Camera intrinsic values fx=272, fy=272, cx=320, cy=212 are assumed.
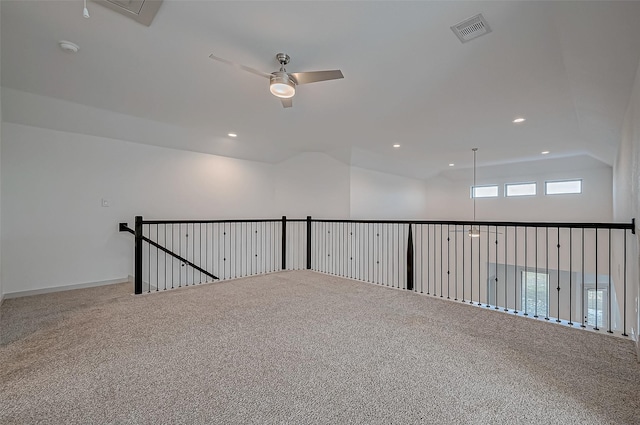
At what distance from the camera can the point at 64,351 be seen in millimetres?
2264

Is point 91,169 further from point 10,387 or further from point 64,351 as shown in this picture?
point 10,387

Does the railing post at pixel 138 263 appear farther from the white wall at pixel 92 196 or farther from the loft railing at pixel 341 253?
the white wall at pixel 92 196

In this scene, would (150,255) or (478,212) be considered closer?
(150,255)

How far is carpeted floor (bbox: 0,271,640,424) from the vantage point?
5.15 ft

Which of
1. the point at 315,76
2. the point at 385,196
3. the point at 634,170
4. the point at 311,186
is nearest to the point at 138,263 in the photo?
the point at 315,76

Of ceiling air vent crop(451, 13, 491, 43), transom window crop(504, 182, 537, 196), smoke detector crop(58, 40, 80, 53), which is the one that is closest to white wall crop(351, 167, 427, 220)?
transom window crop(504, 182, 537, 196)

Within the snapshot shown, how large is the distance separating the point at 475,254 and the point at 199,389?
8.73m

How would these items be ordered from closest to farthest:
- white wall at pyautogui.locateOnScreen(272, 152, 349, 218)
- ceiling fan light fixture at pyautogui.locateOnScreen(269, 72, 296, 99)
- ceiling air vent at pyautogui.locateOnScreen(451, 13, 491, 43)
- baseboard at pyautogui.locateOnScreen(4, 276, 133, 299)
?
ceiling air vent at pyautogui.locateOnScreen(451, 13, 491, 43)
ceiling fan light fixture at pyautogui.locateOnScreen(269, 72, 296, 99)
baseboard at pyautogui.locateOnScreen(4, 276, 133, 299)
white wall at pyautogui.locateOnScreen(272, 152, 349, 218)

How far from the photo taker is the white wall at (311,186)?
670cm

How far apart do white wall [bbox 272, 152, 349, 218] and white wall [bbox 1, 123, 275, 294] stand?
1.94m

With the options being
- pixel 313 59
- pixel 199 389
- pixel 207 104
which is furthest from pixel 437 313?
pixel 207 104

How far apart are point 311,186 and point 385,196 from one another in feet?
8.07

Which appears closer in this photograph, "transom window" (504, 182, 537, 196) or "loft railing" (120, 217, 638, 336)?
"loft railing" (120, 217, 638, 336)

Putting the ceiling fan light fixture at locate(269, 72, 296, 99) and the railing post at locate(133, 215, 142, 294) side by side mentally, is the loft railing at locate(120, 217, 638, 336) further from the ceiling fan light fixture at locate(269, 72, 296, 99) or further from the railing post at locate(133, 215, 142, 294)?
the ceiling fan light fixture at locate(269, 72, 296, 99)
